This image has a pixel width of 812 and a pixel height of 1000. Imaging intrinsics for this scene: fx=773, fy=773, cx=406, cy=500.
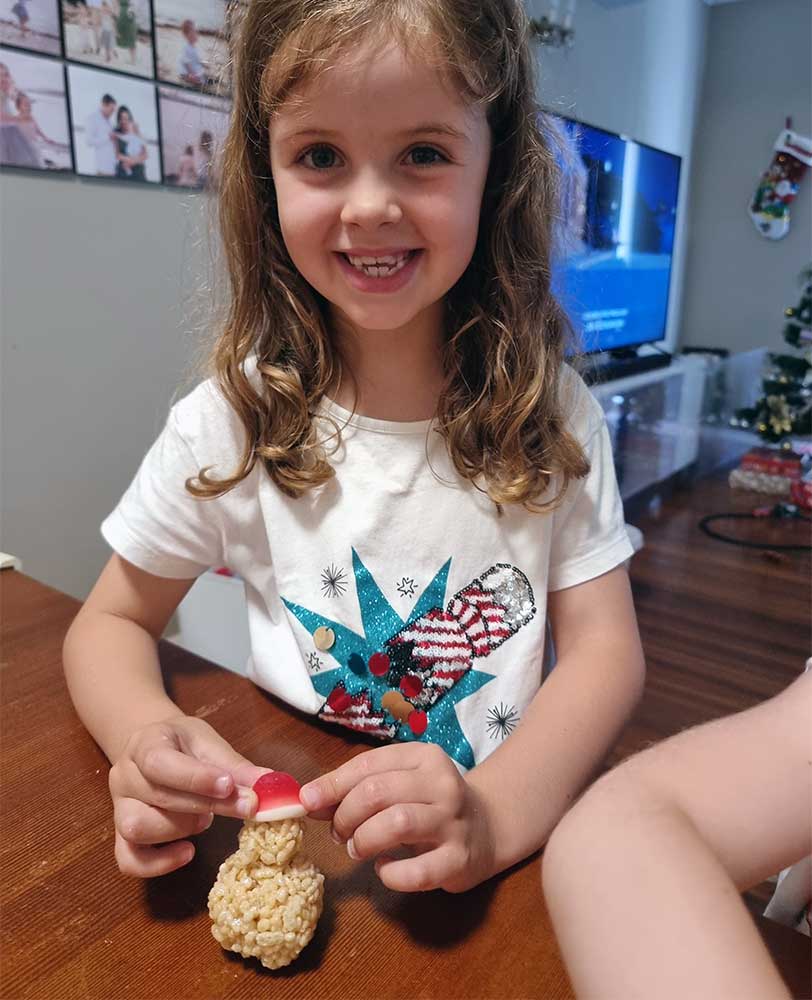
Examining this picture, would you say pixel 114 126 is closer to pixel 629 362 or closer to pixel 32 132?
pixel 32 132

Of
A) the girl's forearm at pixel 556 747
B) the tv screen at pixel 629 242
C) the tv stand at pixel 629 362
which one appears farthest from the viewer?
the tv stand at pixel 629 362

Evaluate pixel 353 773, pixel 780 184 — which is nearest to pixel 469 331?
pixel 353 773

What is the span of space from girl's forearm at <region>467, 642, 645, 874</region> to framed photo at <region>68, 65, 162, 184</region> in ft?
4.66

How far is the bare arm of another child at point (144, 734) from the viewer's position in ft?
1.61

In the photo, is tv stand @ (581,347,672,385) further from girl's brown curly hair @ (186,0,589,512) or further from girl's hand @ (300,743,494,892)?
girl's hand @ (300,743,494,892)

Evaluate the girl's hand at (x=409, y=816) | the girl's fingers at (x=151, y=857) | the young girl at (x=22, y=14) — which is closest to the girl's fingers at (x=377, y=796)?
the girl's hand at (x=409, y=816)

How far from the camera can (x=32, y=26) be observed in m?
1.40

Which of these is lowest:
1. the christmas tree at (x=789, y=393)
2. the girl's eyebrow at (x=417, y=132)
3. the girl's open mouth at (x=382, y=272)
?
the christmas tree at (x=789, y=393)

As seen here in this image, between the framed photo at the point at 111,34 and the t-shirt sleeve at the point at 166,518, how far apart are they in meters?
1.13

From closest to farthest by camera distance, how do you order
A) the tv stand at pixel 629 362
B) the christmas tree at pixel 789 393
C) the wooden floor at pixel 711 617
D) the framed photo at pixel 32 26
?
the framed photo at pixel 32 26
the wooden floor at pixel 711 617
the tv stand at pixel 629 362
the christmas tree at pixel 789 393

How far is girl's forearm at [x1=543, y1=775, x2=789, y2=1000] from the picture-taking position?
11.3 inches

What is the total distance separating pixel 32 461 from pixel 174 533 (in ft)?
3.31

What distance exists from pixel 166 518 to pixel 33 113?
3.64 ft

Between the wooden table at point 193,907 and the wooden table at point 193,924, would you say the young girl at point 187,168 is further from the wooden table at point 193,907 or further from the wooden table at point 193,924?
the wooden table at point 193,924
